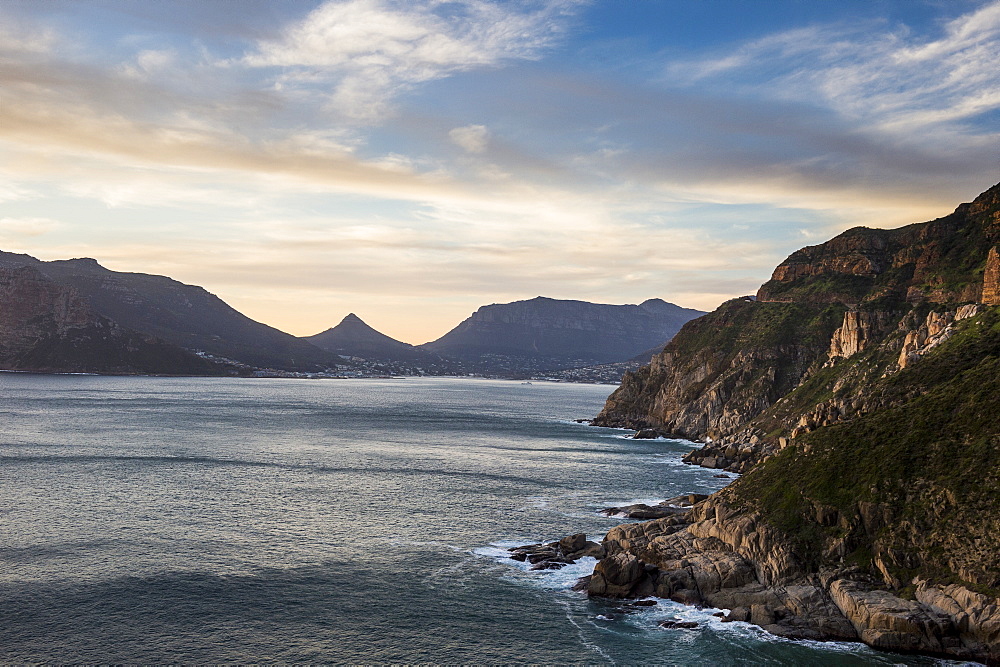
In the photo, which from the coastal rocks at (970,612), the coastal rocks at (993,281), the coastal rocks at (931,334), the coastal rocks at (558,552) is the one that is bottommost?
the coastal rocks at (558,552)

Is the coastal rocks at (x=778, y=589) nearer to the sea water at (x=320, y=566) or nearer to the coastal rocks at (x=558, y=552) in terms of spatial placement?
the sea water at (x=320, y=566)

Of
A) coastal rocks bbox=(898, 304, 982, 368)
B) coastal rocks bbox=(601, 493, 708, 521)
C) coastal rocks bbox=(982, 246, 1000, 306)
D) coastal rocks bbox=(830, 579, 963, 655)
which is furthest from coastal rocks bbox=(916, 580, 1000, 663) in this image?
coastal rocks bbox=(982, 246, 1000, 306)

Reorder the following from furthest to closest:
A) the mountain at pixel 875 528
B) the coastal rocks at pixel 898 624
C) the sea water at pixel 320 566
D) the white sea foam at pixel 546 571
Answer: the white sea foam at pixel 546 571 < the mountain at pixel 875 528 < the sea water at pixel 320 566 < the coastal rocks at pixel 898 624

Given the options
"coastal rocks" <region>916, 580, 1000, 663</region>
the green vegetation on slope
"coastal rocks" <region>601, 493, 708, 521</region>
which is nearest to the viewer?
"coastal rocks" <region>916, 580, 1000, 663</region>

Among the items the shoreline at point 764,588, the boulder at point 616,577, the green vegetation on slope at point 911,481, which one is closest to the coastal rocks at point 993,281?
the green vegetation on slope at point 911,481

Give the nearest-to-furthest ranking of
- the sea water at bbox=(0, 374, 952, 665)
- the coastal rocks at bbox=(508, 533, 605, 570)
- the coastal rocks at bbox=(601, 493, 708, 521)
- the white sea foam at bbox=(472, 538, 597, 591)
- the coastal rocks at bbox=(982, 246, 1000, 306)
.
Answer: the sea water at bbox=(0, 374, 952, 665)
the white sea foam at bbox=(472, 538, 597, 591)
the coastal rocks at bbox=(508, 533, 605, 570)
the coastal rocks at bbox=(601, 493, 708, 521)
the coastal rocks at bbox=(982, 246, 1000, 306)

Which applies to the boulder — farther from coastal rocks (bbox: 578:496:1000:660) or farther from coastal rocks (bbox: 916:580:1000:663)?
coastal rocks (bbox: 916:580:1000:663)

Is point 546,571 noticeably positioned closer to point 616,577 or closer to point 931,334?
point 616,577

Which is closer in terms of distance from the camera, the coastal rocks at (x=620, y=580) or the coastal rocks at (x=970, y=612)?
the coastal rocks at (x=970, y=612)

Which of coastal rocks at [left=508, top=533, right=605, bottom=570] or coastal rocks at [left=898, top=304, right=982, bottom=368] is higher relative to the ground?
coastal rocks at [left=898, top=304, right=982, bottom=368]
